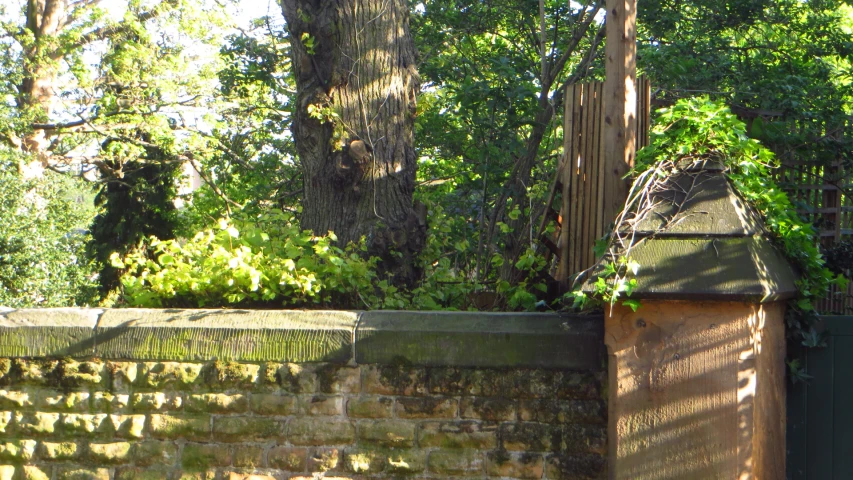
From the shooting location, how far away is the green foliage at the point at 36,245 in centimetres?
1277

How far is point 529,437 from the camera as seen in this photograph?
3.74 meters

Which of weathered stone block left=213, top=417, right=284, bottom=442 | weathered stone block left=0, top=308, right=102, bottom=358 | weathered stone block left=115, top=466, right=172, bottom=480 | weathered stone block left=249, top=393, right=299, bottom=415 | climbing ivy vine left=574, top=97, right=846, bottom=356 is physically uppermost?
climbing ivy vine left=574, top=97, right=846, bottom=356

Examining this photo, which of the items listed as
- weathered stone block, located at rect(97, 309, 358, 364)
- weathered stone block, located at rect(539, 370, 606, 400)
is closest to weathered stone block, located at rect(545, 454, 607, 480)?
weathered stone block, located at rect(539, 370, 606, 400)

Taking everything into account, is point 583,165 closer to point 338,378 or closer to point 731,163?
point 731,163

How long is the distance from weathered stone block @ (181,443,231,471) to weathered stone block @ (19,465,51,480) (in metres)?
0.82

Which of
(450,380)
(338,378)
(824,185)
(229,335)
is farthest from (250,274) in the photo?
(824,185)

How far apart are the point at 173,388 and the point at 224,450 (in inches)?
16.6

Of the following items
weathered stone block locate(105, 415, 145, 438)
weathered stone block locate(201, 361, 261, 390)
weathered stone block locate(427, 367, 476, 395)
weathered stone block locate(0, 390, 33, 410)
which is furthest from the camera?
weathered stone block locate(0, 390, 33, 410)

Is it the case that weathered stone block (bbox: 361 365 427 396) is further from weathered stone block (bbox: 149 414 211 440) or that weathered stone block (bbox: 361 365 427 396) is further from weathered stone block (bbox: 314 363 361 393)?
weathered stone block (bbox: 149 414 211 440)

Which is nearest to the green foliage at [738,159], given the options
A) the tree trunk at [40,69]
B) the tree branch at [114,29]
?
the tree branch at [114,29]

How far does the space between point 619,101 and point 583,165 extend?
440mm

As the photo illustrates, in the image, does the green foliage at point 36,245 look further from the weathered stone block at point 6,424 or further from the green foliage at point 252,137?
the weathered stone block at point 6,424

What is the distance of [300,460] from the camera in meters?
3.97

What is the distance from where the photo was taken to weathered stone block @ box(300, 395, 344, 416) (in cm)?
395
